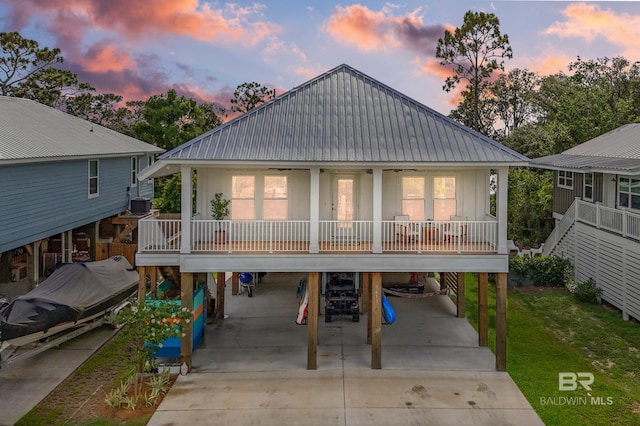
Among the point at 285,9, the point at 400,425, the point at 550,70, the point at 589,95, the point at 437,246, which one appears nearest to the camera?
the point at 400,425

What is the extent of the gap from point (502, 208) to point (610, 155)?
12650 mm

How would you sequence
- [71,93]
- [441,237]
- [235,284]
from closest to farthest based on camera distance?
[441,237]
[235,284]
[71,93]

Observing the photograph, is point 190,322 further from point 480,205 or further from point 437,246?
point 480,205

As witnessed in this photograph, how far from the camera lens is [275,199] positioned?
50.8 feet

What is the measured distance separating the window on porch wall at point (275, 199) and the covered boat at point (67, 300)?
6046mm

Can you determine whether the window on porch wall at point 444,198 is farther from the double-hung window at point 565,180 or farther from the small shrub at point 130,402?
the double-hung window at point 565,180

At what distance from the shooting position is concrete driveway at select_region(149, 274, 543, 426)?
1101 centimetres

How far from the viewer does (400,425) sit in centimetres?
1058

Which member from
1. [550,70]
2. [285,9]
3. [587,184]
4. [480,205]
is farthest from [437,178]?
[550,70]

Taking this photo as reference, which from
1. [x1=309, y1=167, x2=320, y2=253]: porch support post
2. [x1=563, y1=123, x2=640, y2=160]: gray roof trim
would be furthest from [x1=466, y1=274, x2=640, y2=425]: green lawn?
[x1=563, y1=123, x2=640, y2=160]: gray roof trim

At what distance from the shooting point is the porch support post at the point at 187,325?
1334cm

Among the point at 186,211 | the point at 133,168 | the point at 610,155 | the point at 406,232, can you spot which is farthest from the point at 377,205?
the point at 133,168

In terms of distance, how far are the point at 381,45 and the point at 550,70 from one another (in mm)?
27991

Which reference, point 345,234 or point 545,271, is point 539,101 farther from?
point 345,234
